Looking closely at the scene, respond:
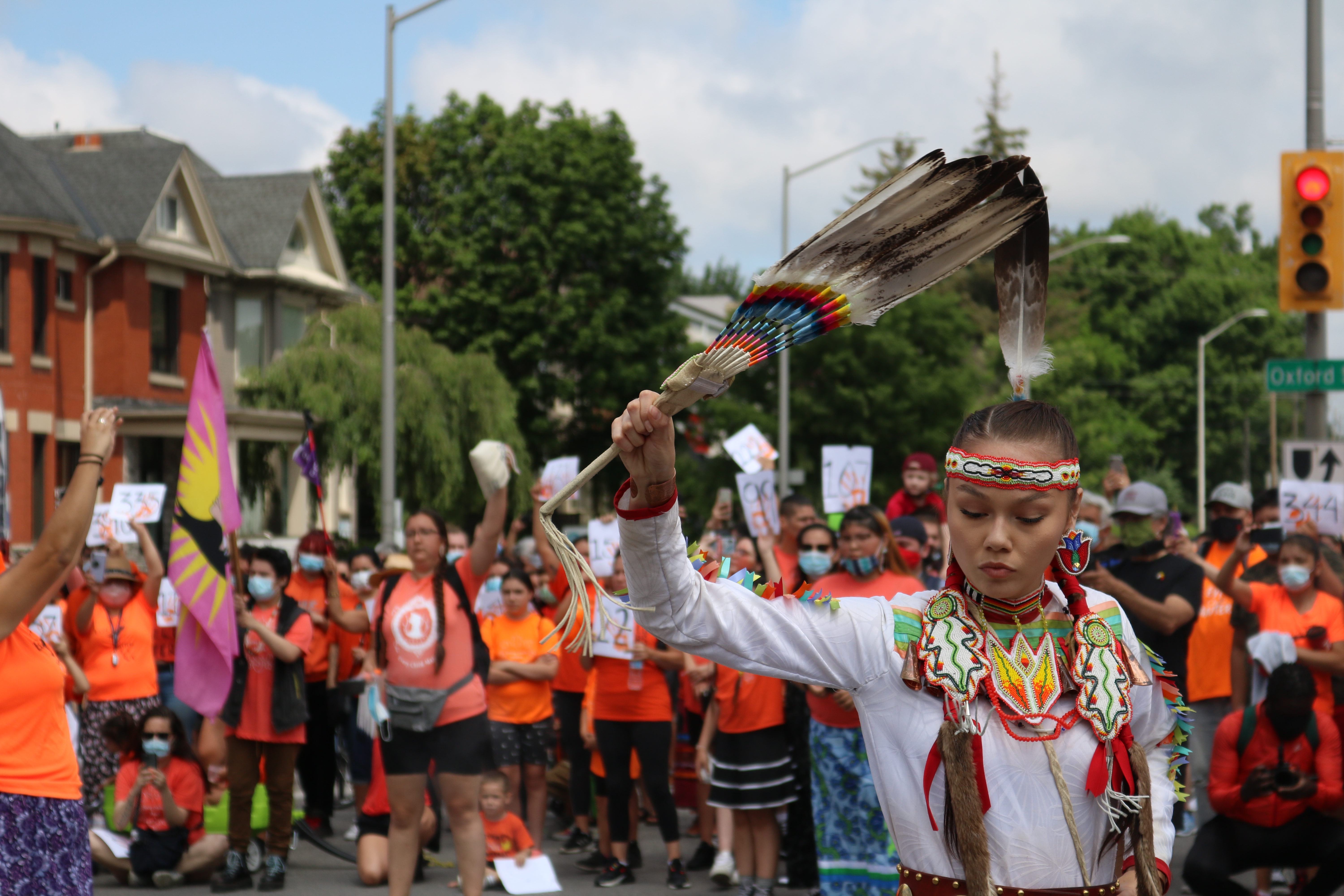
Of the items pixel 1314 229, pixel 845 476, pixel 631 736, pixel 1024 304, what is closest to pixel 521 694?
pixel 631 736

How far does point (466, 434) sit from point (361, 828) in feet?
77.8

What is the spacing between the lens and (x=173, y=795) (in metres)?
9.23

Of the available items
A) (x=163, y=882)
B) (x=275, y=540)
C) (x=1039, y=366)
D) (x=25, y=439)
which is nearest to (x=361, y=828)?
(x=163, y=882)

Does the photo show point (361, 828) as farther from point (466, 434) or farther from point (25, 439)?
point (466, 434)

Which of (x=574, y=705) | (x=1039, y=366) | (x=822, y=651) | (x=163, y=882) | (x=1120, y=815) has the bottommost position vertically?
(x=163, y=882)

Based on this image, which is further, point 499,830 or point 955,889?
point 499,830

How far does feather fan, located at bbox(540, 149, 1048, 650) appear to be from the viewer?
2545 mm

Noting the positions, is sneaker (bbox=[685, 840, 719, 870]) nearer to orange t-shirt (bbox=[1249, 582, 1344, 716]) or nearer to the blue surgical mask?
the blue surgical mask

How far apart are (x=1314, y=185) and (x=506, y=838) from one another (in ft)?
23.2

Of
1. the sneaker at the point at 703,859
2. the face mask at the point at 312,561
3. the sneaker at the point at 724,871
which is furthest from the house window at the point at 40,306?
the sneaker at the point at 724,871

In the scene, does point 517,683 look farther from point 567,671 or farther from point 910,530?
point 910,530

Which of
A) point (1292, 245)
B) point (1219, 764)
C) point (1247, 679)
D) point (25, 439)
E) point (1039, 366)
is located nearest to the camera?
point (1039, 366)

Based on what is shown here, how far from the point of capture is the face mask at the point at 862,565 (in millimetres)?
7602

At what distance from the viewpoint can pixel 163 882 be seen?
914cm
